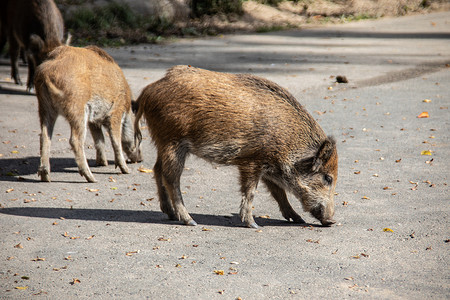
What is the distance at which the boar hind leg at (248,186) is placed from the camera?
582 cm

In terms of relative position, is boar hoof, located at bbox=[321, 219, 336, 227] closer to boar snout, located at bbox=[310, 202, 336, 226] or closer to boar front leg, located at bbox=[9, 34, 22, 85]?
boar snout, located at bbox=[310, 202, 336, 226]

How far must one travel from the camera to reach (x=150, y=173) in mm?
8039

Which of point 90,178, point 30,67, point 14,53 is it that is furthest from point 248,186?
point 14,53

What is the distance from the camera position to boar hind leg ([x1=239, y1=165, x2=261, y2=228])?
19.1 ft

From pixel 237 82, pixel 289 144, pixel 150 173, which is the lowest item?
pixel 150 173

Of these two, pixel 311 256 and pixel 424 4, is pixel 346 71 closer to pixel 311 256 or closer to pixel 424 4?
pixel 311 256

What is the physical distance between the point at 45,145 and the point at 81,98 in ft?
2.41

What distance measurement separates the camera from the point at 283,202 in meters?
6.19

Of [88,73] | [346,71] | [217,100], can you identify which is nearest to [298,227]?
[217,100]

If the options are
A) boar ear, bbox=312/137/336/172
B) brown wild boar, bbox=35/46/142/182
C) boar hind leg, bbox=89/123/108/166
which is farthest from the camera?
boar hind leg, bbox=89/123/108/166

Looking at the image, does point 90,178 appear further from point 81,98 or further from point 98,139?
point 81,98

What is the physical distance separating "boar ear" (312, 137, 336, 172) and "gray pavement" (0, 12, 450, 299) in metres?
0.66

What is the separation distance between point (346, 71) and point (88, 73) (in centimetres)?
832

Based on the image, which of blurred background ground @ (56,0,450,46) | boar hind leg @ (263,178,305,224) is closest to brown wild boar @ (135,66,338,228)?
boar hind leg @ (263,178,305,224)
